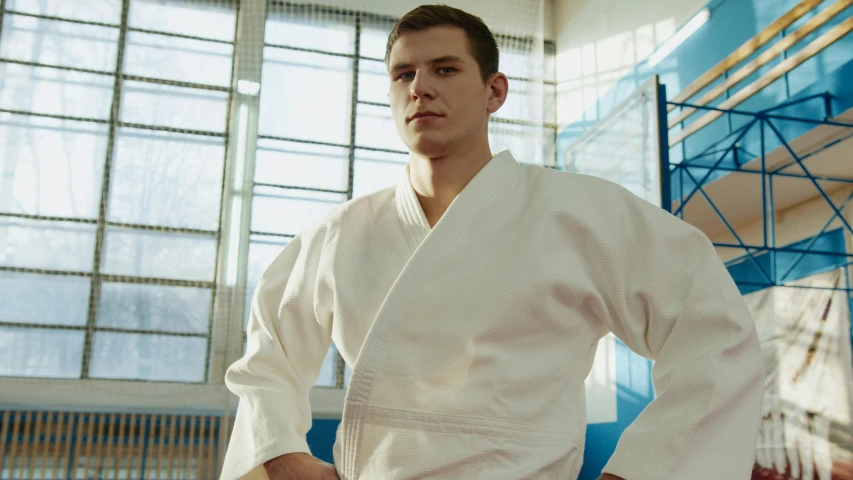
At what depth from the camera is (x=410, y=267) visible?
3.33 ft

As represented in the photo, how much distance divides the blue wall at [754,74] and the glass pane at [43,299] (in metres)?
4.92

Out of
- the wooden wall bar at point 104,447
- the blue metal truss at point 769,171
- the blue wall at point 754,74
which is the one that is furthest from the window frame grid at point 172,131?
the blue metal truss at point 769,171

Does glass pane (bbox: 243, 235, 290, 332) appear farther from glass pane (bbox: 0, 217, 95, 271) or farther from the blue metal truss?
the blue metal truss

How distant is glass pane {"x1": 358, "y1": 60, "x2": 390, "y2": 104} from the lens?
7.77m

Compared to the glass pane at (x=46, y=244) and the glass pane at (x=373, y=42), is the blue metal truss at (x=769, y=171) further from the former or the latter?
the glass pane at (x=46, y=244)

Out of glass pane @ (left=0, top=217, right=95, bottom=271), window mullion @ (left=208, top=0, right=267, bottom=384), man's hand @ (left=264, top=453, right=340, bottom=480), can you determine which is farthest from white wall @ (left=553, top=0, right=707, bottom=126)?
man's hand @ (left=264, top=453, right=340, bottom=480)

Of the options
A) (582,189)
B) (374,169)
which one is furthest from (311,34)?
(582,189)

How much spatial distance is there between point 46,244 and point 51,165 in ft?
2.31

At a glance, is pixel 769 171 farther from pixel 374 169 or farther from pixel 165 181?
pixel 165 181

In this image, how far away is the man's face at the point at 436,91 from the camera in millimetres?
1095

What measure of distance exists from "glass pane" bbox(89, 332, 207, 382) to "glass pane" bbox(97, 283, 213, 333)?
0.09m

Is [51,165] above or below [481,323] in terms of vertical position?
above

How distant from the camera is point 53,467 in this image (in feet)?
20.2

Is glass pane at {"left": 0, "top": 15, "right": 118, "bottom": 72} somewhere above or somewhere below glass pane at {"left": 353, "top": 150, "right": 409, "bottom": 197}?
above
